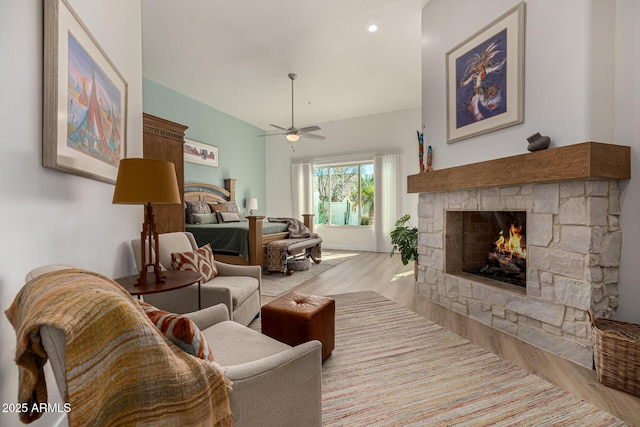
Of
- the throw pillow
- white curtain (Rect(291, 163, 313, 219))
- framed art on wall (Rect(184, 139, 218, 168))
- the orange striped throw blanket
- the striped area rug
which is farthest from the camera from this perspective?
white curtain (Rect(291, 163, 313, 219))

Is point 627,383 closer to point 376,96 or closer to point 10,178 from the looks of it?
point 10,178

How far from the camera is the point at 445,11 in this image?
300 cm

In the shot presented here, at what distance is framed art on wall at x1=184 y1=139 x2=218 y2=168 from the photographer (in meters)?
5.57

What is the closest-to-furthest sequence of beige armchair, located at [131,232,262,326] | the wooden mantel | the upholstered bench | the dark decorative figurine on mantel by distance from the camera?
the wooden mantel → the dark decorative figurine on mantel → beige armchair, located at [131,232,262,326] → the upholstered bench

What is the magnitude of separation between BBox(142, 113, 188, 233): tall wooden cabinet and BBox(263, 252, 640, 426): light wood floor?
58.0 inches

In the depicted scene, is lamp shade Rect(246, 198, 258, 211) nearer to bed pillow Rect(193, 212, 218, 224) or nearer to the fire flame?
bed pillow Rect(193, 212, 218, 224)

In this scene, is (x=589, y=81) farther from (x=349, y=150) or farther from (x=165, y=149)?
(x=349, y=150)

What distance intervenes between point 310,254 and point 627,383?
4.33m

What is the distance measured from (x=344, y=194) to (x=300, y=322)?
18.9 feet

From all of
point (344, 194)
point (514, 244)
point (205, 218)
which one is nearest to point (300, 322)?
point (514, 244)

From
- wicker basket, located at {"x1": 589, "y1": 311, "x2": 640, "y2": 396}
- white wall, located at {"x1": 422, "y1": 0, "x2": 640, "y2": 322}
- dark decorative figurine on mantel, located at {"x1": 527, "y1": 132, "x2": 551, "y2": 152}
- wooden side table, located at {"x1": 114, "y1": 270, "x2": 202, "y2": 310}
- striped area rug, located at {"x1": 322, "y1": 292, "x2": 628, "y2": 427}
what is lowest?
striped area rug, located at {"x1": 322, "y1": 292, "x2": 628, "y2": 427}

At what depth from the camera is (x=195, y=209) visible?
5125mm

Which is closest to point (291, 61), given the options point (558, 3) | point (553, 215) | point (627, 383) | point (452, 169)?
point (452, 169)

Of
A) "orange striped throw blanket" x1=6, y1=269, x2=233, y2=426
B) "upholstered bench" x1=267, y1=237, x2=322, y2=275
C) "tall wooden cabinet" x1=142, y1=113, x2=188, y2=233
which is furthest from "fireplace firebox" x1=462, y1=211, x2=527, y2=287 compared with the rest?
"tall wooden cabinet" x1=142, y1=113, x2=188, y2=233
